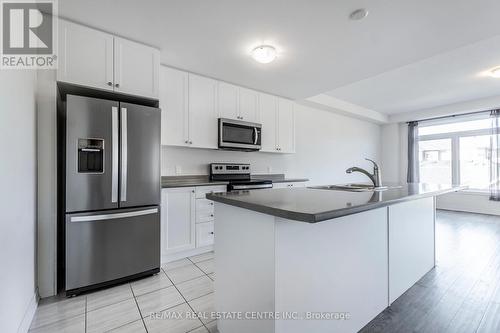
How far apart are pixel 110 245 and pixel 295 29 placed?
8.73 ft

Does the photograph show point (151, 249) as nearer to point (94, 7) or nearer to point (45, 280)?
point (45, 280)

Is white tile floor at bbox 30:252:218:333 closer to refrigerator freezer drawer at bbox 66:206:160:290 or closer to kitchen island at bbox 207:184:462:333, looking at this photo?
refrigerator freezer drawer at bbox 66:206:160:290

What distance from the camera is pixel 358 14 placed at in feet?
6.26

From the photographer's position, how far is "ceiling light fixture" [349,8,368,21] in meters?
1.87

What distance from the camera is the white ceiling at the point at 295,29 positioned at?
1.84m

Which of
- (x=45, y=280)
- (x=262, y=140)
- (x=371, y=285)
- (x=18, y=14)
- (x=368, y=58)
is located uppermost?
(x=368, y=58)

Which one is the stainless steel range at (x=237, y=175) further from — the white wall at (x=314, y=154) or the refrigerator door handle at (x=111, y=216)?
the refrigerator door handle at (x=111, y=216)

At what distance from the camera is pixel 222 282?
1.43m

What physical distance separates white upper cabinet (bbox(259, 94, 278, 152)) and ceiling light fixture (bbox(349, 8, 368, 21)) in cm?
202

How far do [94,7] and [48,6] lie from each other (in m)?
0.38

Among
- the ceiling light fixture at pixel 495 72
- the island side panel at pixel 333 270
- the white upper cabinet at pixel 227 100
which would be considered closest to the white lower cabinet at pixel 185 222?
the white upper cabinet at pixel 227 100

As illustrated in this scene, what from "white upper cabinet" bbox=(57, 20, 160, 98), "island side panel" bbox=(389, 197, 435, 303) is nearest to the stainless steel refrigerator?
"white upper cabinet" bbox=(57, 20, 160, 98)

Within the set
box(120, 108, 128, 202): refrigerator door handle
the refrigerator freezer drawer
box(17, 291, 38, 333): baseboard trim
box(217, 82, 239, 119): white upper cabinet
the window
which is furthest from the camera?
the window

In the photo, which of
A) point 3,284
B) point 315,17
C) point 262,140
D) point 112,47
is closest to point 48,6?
point 112,47
